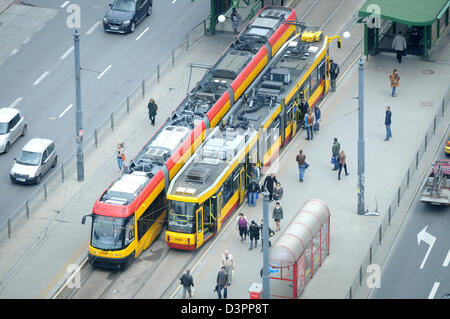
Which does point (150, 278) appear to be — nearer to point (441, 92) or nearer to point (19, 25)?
point (441, 92)

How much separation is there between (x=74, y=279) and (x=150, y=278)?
3.32 meters

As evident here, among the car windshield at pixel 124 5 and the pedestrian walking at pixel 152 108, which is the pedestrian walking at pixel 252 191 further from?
the car windshield at pixel 124 5

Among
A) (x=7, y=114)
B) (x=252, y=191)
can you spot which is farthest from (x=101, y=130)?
(x=252, y=191)

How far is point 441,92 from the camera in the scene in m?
70.4

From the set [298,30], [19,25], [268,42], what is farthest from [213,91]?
[19,25]

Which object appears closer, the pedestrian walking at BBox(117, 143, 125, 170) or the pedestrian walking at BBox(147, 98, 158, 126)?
the pedestrian walking at BBox(117, 143, 125, 170)

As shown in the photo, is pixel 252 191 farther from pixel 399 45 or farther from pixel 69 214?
pixel 399 45

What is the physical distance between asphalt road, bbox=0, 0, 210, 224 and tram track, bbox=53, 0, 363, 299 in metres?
9.13

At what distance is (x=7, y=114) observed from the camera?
67000 mm

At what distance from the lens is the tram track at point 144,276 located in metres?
54.6

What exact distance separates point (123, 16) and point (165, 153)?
19.1m

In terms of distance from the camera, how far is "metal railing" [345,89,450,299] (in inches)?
2127

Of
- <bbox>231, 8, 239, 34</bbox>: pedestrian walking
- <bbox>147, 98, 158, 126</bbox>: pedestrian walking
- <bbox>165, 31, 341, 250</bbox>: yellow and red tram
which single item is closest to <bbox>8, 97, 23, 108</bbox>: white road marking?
<bbox>147, 98, 158, 126</bbox>: pedestrian walking

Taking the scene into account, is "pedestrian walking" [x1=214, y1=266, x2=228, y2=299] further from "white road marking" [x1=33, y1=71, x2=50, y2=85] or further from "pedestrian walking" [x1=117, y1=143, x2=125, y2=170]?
"white road marking" [x1=33, y1=71, x2=50, y2=85]
